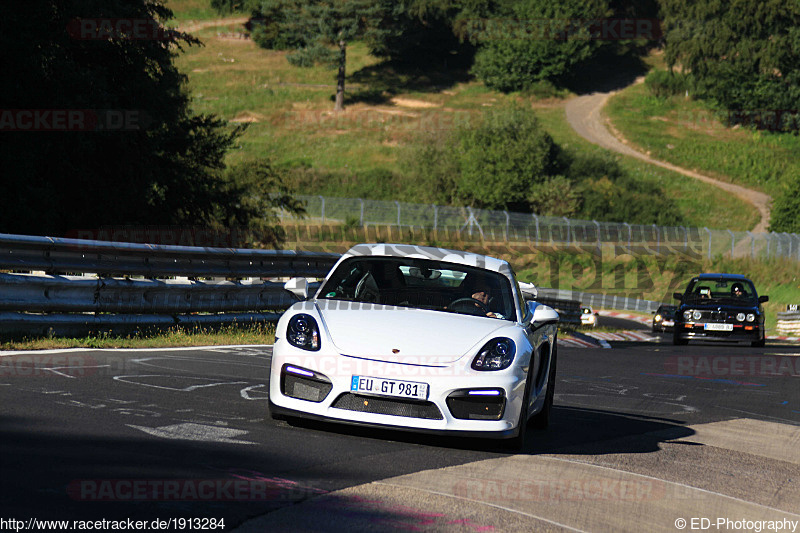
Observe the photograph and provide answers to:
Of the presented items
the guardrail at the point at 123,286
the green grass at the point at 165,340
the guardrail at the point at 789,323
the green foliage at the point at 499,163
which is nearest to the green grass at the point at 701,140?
the green foliage at the point at 499,163

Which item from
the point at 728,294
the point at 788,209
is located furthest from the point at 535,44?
the point at 728,294

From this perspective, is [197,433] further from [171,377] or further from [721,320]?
[721,320]

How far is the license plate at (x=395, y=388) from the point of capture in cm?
704

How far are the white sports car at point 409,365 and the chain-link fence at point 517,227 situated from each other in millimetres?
45392

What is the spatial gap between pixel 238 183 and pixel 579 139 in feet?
212

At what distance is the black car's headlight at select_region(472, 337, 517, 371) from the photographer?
7270mm

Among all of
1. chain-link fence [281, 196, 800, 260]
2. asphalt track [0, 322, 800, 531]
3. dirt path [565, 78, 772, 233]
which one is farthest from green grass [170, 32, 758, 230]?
asphalt track [0, 322, 800, 531]

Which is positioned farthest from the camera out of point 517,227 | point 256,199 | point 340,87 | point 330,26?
point 330,26

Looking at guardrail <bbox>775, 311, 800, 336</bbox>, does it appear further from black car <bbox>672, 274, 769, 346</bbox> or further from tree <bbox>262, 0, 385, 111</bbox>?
tree <bbox>262, 0, 385, 111</bbox>

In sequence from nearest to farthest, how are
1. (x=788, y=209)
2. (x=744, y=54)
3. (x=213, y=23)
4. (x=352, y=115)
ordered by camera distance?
(x=788, y=209) → (x=744, y=54) → (x=352, y=115) → (x=213, y=23)

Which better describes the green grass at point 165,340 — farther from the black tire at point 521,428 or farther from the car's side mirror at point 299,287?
the black tire at point 521,428

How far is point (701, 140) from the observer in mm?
94062

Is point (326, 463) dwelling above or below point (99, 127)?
below

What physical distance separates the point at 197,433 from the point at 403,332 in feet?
5.15
